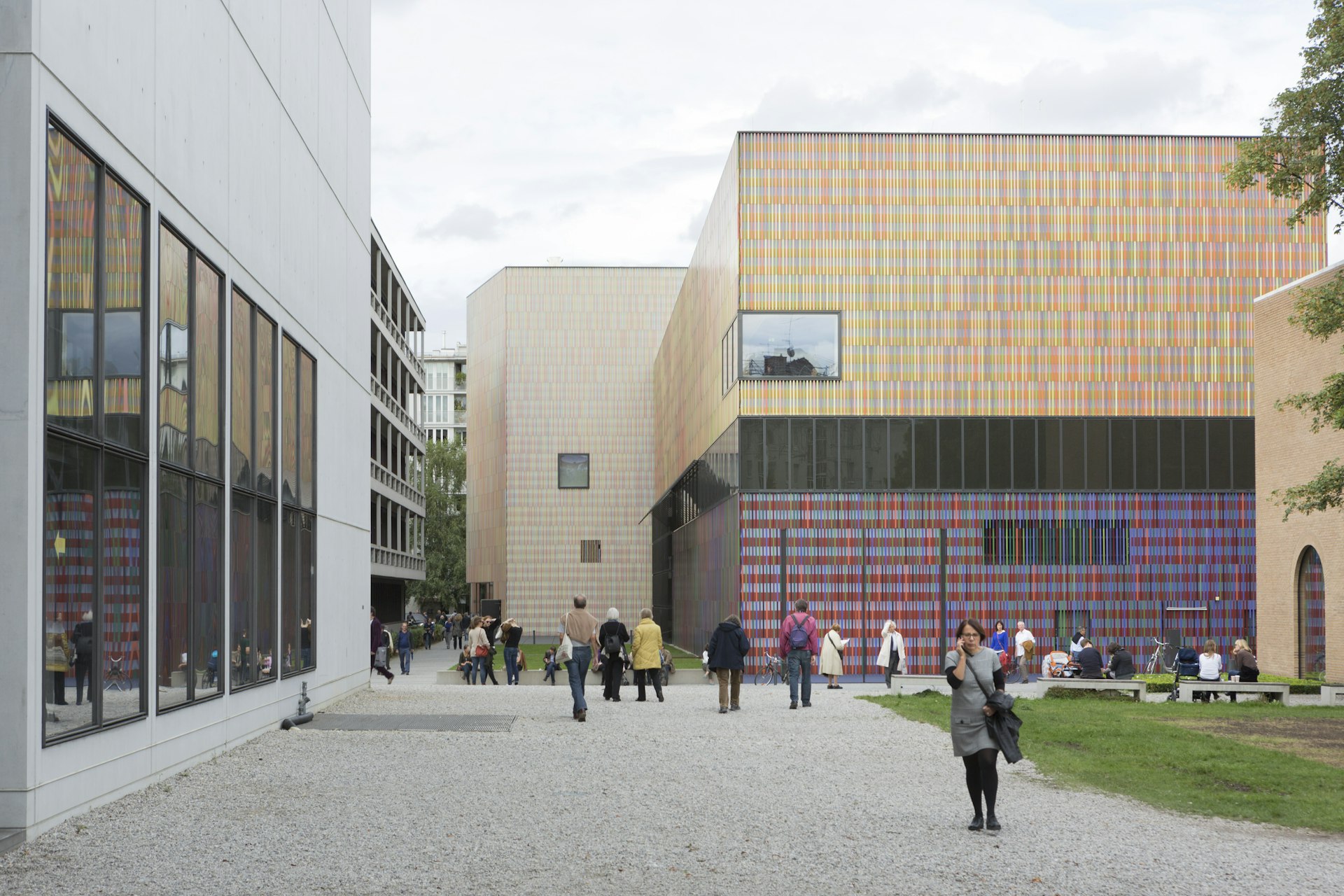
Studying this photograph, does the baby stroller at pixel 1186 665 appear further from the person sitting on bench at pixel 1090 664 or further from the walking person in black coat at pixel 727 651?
the walking person in black coat at pixel 727 651

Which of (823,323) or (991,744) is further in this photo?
(823,323)

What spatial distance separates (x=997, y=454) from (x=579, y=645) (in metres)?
20.5

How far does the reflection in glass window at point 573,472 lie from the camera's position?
77.0 meters

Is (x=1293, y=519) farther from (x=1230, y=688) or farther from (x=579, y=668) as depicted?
(x=579, y=668)

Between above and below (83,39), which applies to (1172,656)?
below

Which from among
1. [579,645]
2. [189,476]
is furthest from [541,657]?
[189,476]

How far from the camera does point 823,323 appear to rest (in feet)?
126

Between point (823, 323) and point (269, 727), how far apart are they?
2294 centimetres

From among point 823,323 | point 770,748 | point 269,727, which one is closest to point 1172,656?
point 823,323

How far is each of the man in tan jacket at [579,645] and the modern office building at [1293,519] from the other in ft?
Result: 57.4

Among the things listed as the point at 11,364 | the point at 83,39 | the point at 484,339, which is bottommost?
the point at 11,364

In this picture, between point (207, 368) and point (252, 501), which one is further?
point (252, 501)

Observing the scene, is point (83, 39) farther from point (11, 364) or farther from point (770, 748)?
point (770, 748)

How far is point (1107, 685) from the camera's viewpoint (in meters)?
26.8
